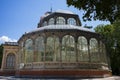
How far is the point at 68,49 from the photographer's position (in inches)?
981

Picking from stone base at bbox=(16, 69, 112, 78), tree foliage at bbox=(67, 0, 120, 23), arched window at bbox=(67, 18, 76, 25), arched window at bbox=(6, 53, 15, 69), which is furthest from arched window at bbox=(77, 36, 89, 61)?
arched window at bbox=(6, 53, 15, 69)

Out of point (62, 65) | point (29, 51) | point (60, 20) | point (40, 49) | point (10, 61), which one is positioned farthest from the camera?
point (10, 61)

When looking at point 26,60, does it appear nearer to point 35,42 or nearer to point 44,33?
point 35,42

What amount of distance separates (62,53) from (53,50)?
123 cm

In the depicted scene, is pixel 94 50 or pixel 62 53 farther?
pixel 94 50

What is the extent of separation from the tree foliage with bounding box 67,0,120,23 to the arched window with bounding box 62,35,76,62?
14296 mm

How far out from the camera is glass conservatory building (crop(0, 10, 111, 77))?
77.8 ft

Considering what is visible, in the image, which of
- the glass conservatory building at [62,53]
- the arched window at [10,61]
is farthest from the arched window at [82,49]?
the arched window at [10,61]

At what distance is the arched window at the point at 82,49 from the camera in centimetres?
2498

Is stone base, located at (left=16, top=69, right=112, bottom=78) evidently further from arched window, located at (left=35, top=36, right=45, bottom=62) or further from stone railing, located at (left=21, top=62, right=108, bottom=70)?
arched window, located at (left=35, top=36, right=45, bottom=62)

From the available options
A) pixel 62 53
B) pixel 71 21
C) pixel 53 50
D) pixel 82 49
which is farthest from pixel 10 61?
pixel 82 49

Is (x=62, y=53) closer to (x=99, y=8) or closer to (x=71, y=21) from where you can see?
(x=71, y=21)

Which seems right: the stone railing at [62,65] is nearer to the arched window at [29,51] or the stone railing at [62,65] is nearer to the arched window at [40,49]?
the arched window at [40,49]

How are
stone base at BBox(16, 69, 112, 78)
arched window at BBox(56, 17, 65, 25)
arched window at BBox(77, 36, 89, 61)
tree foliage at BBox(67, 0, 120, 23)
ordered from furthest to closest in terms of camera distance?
arched window at BBox(56, 17, 65, 25), arched window at BBox(77, 36, 89, 61), stone base at BBox(16, 69, 112, 78), tree foliage at BBox(67, 0, 120, 23)
